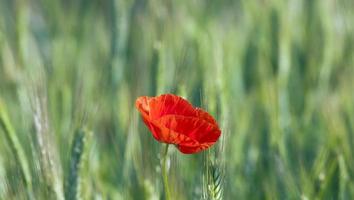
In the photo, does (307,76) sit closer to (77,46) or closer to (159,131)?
(77,46)

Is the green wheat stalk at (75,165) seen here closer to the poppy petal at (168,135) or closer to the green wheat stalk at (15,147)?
the green wheat stalk at (15,147)

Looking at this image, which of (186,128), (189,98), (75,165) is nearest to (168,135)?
(186,128)

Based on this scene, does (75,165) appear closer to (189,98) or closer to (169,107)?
(169,107)

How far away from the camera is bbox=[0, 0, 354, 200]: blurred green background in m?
0.84

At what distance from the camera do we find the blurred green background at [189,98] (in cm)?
84

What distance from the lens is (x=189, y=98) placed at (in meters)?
1.16

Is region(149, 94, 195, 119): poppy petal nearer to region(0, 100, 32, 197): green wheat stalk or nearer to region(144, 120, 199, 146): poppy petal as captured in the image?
region(144, 120, 199, 146): poppy petal

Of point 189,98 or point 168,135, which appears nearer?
point 168,135

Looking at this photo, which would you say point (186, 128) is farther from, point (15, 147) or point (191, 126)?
point (15, 147)

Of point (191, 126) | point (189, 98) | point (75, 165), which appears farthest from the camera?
point (189, 98)

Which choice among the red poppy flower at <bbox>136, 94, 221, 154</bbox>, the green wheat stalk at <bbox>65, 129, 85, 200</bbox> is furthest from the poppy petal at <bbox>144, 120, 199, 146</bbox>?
the green wheat stalk at <bbox>65, 129, 85, 200</bbox>

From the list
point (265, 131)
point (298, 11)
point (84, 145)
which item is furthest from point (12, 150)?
point (298, 11)

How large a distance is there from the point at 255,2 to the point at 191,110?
77 cm

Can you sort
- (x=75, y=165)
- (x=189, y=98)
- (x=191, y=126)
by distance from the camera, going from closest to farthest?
(x=191, y=126), (x=75, y=165), (x=189, y=98)
